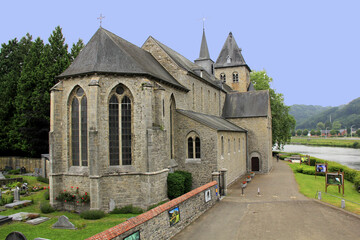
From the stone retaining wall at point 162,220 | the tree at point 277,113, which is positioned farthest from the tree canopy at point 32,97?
the tree at point 277,113

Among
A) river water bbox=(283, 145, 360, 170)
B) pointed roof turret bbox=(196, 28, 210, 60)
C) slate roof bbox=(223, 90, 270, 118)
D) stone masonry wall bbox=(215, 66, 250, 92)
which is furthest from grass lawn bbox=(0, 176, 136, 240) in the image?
river water bbox=(283, 145, 360, 170)

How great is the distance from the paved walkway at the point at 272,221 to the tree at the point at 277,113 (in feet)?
93.5

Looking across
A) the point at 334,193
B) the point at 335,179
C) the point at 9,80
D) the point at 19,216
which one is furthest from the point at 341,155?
the point at 19,216

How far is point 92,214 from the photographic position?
16.4m

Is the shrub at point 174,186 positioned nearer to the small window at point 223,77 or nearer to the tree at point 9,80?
the tree at point 9,80

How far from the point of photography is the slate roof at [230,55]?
47.6 metres

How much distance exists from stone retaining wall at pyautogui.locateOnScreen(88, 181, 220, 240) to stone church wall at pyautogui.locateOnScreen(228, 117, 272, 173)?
20.0 metres

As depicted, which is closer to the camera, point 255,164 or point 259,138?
point 259,138

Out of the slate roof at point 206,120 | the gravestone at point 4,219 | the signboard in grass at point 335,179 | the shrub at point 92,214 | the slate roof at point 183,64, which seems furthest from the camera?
the slate roof at point 183,64

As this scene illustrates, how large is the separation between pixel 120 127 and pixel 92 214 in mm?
5531

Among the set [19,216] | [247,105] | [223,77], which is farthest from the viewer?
[223,77]

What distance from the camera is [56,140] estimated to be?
19.1 metres

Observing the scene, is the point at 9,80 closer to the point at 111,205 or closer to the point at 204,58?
the point at 204,58

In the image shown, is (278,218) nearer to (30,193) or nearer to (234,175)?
(234,175)
